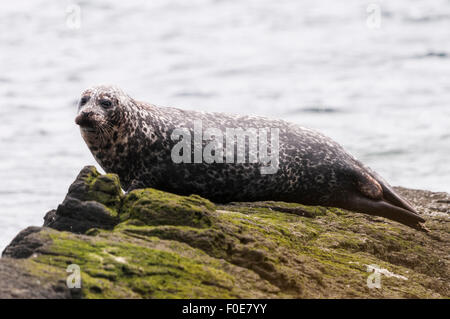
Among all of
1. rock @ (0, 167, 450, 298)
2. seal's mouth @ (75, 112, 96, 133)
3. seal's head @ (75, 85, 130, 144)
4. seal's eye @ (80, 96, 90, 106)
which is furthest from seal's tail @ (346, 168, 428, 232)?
seal's eye @ (80, 96, 90, 106)

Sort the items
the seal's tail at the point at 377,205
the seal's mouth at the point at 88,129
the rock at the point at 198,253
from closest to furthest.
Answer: the rock at the point at 198,253 → the seal's mouth at the point at 88,129 → the seal's tail at the point at 377,205

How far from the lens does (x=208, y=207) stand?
8.02 metres

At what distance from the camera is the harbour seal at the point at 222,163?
9523 millimetres

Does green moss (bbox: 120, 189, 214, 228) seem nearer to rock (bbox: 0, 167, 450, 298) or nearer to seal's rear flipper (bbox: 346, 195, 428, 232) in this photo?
rock (bbox: 0, 167, 450, 298)

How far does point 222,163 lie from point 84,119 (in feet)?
5.95

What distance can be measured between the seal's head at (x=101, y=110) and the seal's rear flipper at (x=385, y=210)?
335cm

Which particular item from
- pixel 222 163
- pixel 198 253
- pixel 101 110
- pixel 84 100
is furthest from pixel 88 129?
pixel 198 253

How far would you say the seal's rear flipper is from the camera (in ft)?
34.3

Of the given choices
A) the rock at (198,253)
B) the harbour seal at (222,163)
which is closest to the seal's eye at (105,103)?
the harbour seal at (222,163)

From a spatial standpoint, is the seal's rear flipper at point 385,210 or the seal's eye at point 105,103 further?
the seal's rear flipper at point 385,210

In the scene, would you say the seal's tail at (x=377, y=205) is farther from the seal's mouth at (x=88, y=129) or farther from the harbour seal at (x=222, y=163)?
the seal's mouth at (x=88, y=129)

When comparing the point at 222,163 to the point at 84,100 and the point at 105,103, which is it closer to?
the point at 105,103

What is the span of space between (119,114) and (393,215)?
3943mm
